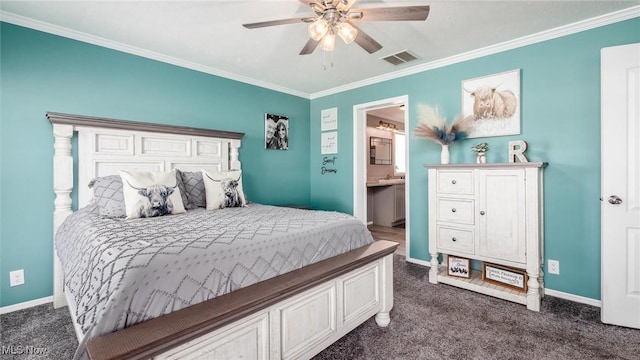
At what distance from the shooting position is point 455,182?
2.85 meters

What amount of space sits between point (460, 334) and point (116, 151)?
3.35 meters

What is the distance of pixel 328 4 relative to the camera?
5.75ft

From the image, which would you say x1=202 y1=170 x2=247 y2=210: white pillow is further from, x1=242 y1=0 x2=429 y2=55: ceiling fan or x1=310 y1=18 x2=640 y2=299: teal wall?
x1=310 y1=18 x2=640 y2=299: teal wall

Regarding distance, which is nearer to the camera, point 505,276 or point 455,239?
point 505,276

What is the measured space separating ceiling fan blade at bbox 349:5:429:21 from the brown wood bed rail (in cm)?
156

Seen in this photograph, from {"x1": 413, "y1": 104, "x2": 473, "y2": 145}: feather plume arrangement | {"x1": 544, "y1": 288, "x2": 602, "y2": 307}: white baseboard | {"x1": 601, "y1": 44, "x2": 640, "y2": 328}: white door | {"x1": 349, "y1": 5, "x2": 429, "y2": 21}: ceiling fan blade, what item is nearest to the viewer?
{"x1": 349, "y1": 5, "x2": 429, "y2": 21}: ceiling fan blade

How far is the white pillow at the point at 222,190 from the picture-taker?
2.76m

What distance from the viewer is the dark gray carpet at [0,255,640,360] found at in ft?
5.88

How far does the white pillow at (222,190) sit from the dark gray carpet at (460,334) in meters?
1.37

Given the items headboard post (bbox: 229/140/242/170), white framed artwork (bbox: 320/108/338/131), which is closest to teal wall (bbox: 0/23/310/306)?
headboard post (bbox: 229/140/242/170)

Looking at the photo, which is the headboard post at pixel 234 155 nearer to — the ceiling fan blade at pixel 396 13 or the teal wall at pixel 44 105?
the teal wall at pixel 44 105

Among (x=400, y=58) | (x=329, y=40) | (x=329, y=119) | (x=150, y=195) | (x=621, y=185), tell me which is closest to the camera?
(x=329, y=40)

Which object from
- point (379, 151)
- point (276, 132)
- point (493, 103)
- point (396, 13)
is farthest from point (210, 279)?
point (379, 151)

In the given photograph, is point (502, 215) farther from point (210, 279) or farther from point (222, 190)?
point (222, 190)
